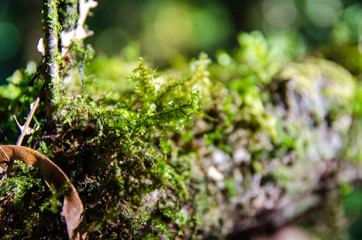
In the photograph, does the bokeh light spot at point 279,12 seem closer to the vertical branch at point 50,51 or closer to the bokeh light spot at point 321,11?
the bokeh light spot at point 321,11

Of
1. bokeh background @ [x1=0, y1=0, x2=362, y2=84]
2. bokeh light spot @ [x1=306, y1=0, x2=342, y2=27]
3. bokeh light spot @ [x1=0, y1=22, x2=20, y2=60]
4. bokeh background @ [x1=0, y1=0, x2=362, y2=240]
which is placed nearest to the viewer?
bokeh background @ [x1=0, y1=0, x2=362, y2=240]

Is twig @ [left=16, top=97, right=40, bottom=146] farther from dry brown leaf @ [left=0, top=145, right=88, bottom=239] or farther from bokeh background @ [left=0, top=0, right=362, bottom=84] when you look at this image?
bokeh background @ [left=0, top=0, right=362, bottom=84]

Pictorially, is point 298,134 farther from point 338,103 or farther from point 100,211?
point 100,211

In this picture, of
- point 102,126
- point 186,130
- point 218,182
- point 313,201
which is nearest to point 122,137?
point 102,126

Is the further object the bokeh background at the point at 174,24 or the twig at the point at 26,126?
the bokeh background at the point at 174,24

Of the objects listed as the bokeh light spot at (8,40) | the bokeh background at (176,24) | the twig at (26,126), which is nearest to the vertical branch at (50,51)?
the twig at (26,126)

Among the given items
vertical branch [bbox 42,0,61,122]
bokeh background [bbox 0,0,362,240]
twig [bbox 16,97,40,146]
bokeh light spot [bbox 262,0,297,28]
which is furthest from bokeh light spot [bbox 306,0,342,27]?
twig [bbox 16,97,40,146]

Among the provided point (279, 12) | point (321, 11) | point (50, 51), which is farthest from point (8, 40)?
point (50, 51)
